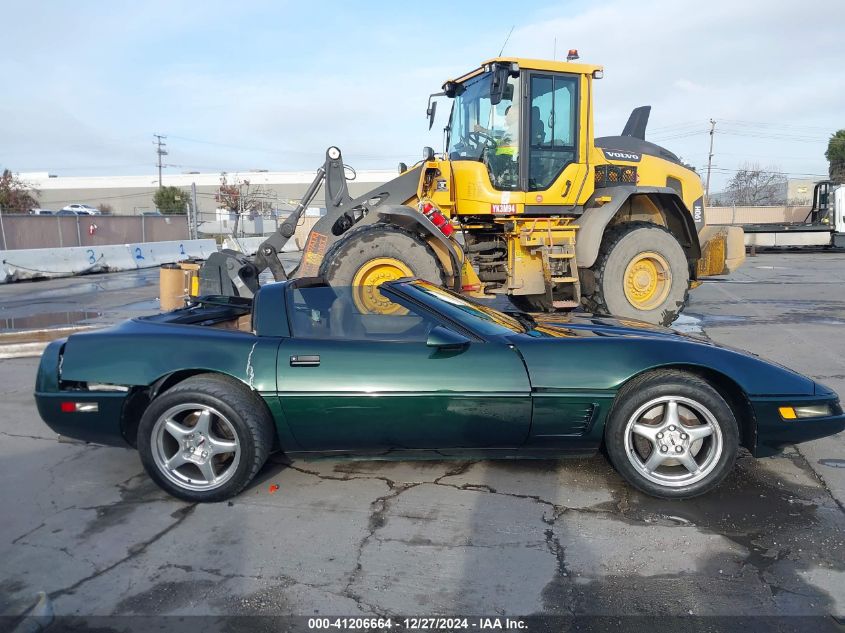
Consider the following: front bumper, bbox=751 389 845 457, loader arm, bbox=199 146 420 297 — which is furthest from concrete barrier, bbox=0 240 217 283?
front bumper, bbox=751 389 845 457

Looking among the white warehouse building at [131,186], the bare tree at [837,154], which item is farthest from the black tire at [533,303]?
the white warehouse building at [131,186]

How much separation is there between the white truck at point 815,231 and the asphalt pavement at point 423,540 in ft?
71.0

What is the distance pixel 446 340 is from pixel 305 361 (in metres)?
0.76

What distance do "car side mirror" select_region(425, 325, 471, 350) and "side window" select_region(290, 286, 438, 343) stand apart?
0.13m

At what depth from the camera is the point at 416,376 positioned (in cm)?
328

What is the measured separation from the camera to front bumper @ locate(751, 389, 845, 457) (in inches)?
131

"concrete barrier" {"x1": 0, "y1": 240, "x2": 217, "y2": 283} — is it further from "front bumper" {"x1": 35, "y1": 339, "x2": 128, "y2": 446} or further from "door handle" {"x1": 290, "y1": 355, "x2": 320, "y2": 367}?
"door handle" {"x1": 290, "y1": 355, "x2": 320, "y2": 367}

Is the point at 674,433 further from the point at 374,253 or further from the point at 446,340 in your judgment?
the point at 374,253

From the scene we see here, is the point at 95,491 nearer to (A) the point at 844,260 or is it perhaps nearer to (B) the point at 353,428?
(B) the point at 353,428

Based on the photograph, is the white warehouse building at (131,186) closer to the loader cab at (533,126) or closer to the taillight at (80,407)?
the loader cab at (533,126)

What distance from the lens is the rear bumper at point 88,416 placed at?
3473 millimetres

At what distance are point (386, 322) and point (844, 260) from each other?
2117 cm

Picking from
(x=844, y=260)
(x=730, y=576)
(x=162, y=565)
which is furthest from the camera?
(x=844, y=260)

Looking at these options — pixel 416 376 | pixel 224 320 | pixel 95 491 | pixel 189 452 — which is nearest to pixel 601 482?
pixel 416 376
